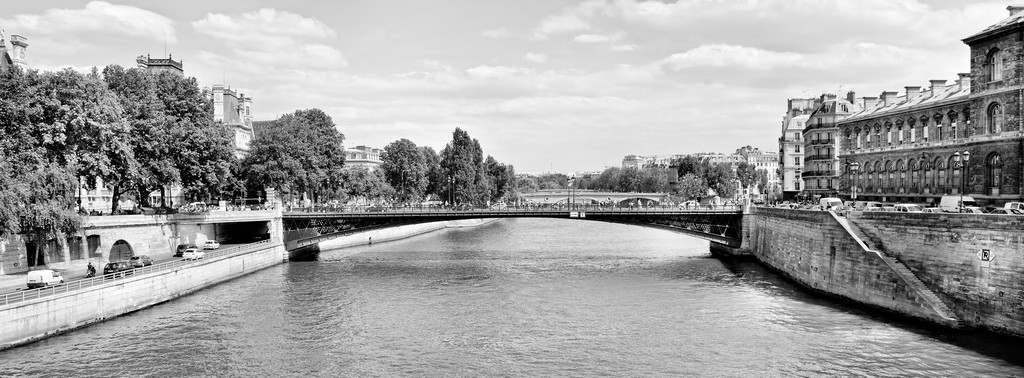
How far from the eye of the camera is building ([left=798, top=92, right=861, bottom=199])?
73.5 meters

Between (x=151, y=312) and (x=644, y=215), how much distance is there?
129ft

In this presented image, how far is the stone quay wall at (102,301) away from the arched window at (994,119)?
4762 centimetres

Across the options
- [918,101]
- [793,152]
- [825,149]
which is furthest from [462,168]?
[918,101]

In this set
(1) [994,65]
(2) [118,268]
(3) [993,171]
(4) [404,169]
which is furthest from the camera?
(4) [404,169]

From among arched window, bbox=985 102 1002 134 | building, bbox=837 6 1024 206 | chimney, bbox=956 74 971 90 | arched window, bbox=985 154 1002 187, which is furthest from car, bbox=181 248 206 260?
chimney, bbox=956 74 971 90

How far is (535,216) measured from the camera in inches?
2459

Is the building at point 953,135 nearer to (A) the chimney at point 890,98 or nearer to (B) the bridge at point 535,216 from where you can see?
(A) the chimney at point 890,98

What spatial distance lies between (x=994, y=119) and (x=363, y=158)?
138 m

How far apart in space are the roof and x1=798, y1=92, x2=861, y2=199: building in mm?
32233

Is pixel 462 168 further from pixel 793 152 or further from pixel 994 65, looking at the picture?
pixel 994 65

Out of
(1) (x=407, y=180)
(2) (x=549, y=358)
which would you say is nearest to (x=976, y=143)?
(2) (x=549, y=358)

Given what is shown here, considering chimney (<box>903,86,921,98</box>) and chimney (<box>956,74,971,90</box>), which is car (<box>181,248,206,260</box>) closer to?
chimney (<box>956,74,971,90</box>)

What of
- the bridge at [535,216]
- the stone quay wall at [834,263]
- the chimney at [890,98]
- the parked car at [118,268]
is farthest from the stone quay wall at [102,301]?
the chimney at [890,98]

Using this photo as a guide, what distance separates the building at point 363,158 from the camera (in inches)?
6245
